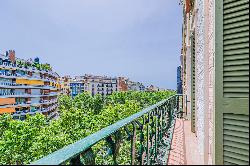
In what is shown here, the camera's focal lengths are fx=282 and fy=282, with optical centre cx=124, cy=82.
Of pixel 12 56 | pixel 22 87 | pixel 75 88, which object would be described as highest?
pixel 12 56

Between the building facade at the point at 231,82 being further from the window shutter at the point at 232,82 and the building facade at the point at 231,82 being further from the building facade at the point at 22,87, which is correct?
the building facade at the point at 22,87

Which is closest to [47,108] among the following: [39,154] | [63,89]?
[39,154]

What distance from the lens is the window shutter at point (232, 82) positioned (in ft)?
7.49

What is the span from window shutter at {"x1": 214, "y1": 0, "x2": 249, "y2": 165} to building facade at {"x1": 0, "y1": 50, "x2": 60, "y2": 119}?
52.3 meters

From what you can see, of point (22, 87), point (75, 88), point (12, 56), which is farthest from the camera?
point (75, 88)

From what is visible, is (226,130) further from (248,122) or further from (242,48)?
(242,48)

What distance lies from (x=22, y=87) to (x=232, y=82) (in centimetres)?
6078

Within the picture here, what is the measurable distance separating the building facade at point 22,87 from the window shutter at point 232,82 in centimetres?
5230

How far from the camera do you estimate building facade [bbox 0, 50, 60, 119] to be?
52688 millimetres

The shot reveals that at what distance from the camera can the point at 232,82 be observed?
8.10 feet

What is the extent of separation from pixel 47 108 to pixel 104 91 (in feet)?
239

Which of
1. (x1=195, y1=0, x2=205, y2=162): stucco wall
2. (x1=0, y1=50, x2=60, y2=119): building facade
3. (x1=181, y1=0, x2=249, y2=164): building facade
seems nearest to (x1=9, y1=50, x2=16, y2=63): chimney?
(x1=0, y1=50, x2=60, y2=119): building facade

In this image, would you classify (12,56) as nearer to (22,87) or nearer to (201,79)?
(22,87)

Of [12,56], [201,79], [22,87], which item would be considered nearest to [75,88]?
[22,87]
